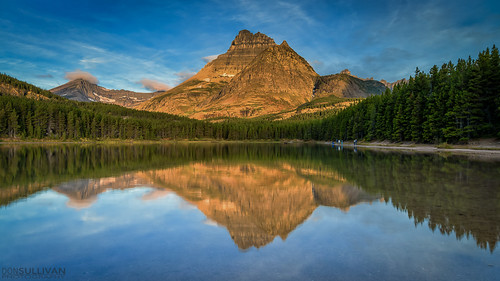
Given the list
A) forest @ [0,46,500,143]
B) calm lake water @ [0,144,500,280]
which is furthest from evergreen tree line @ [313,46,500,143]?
calm lake water @ [0,144,500,280]

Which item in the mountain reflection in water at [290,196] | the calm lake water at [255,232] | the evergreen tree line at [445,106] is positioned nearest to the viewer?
the calm lake water at [255,232]

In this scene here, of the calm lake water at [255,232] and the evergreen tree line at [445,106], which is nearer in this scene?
the calm lake water at [255,232]

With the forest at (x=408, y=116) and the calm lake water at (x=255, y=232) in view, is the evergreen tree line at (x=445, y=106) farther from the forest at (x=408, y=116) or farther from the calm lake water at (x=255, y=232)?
the calm lake water at (x=255, y=232)

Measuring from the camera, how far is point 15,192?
611 inches

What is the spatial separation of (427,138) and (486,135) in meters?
12.5

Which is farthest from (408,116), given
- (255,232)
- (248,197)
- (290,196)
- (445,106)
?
(255,232)

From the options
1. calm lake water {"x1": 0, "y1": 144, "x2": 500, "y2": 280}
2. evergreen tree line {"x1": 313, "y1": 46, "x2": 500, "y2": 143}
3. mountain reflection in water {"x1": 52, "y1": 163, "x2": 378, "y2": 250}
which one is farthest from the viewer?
evergreen tree line {"x1": 313, "y1": 46, "x2": 500, "y2": 143}

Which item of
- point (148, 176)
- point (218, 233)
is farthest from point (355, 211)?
point (148, 176)

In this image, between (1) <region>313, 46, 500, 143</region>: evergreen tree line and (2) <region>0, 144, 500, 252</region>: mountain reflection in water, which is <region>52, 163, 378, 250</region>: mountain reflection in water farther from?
(1) <region>313, 46, 500, 143</region>: evergreen tree line

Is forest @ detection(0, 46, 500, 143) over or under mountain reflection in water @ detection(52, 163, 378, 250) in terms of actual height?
over

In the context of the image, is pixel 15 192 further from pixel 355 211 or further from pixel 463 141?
pixel 463 141

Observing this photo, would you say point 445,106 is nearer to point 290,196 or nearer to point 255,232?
point 290,196

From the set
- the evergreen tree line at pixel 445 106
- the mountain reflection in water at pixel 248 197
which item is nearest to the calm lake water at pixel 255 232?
the mountain reflection in water at pixel 248 197

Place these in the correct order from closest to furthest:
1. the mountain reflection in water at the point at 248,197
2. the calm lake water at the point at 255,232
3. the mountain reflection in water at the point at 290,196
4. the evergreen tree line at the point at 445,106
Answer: the calm lake water at the point at 255,232, the mountain reflection in water at the point at 290,196, the mountain reflection in water at the point at 248,197, the evergreen tree line at the point at 445,106
